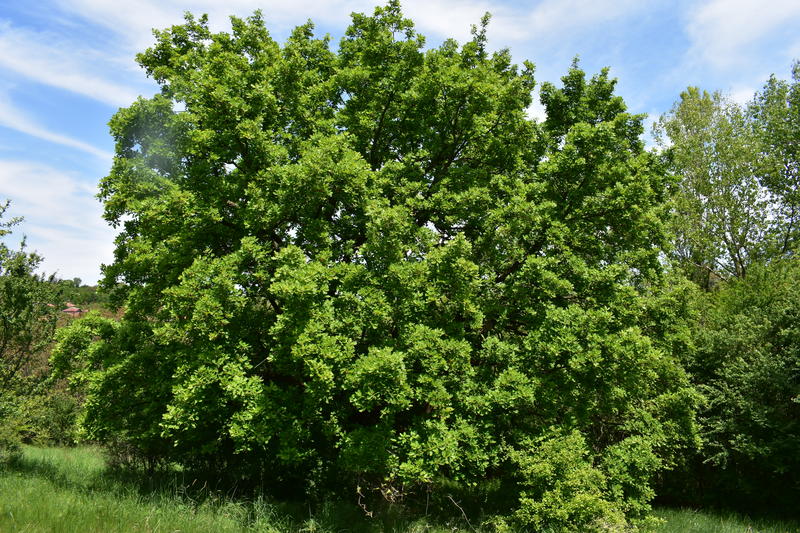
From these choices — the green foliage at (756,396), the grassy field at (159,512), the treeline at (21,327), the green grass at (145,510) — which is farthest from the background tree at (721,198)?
the treeline at (21,327)

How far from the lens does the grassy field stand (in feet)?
27.4

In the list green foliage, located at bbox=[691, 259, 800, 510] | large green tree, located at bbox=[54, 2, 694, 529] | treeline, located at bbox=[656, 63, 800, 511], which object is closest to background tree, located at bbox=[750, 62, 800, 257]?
treeline, located at bbox=[656, 63, 800, 511]

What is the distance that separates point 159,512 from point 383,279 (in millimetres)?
6590

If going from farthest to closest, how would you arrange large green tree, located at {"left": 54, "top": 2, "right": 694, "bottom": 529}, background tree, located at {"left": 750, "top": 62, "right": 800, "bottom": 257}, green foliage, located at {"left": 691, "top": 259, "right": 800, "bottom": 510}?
background tree, located at {"left": 750, "top": 62, "right": 800, "bottom": 257} → green foliage, located at {"left": 691, "top": 259, "right": 800, "bottom": 510} → large green tree, located at {"left": 54, "top": 2, "right": 694, "bottom": 529}

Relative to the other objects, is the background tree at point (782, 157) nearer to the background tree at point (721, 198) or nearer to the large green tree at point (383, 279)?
the background tree at point (721, 198)

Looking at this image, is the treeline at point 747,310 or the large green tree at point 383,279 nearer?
the large green tree at point 383,279

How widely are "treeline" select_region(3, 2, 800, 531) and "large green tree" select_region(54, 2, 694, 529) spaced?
2.9 inches

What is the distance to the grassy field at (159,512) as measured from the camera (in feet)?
27.4

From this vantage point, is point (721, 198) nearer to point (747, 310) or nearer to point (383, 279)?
point (747, 310)

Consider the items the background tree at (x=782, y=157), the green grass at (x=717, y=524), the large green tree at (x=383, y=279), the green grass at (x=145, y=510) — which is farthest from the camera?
the background tree at (x=782, y=157)

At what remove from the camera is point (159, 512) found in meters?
9.24

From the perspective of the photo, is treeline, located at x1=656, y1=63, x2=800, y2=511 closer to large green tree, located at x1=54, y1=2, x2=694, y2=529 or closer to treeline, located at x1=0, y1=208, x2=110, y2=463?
large green tree, located at x1=54, y1=2, x2=694, y2=529

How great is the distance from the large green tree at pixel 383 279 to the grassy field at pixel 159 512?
1.22 metres

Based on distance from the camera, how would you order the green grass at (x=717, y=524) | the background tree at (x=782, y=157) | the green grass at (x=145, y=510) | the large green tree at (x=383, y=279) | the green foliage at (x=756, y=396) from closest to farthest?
1. the green grass at (x=145, y=510)
2. the large green tree at (x=383, y=279)
3. the green grass at (x=717, y=524)
4. the green foliage at (x=756, y=396)
5. the background tree at (x=782, y=157)
